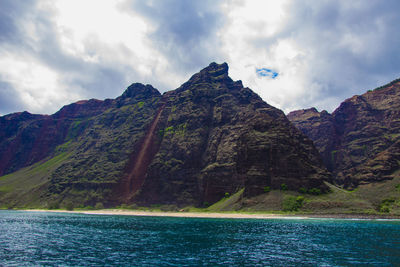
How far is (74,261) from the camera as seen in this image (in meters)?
40.0

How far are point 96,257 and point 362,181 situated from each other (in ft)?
648

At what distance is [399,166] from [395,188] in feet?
108

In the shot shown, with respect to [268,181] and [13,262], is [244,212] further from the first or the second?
[13,262]

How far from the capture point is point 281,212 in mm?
146625

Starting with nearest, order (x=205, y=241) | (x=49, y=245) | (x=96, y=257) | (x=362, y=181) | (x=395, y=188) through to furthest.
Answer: (x=96, y=257)
(x=49, y=245)
(x=205, y=241)
(x=395, y=188)
(x=362, y=181)

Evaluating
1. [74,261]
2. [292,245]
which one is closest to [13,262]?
[74,261]

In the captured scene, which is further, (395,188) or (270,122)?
(270,122)

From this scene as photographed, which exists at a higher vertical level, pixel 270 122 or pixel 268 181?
pixel 270 122

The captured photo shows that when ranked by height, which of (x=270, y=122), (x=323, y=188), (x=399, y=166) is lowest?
(x=323, y=188)

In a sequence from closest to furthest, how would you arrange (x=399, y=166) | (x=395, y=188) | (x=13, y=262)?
(x=13, y=262) → (x=395, y=188) → (x=399, y=166)

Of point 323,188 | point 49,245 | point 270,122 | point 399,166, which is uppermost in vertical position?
point 270,122

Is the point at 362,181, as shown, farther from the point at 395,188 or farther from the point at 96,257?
the point at 96,257

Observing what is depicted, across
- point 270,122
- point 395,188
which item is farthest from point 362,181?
point 270,122

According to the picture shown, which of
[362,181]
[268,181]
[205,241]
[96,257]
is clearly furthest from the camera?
[362,181]
